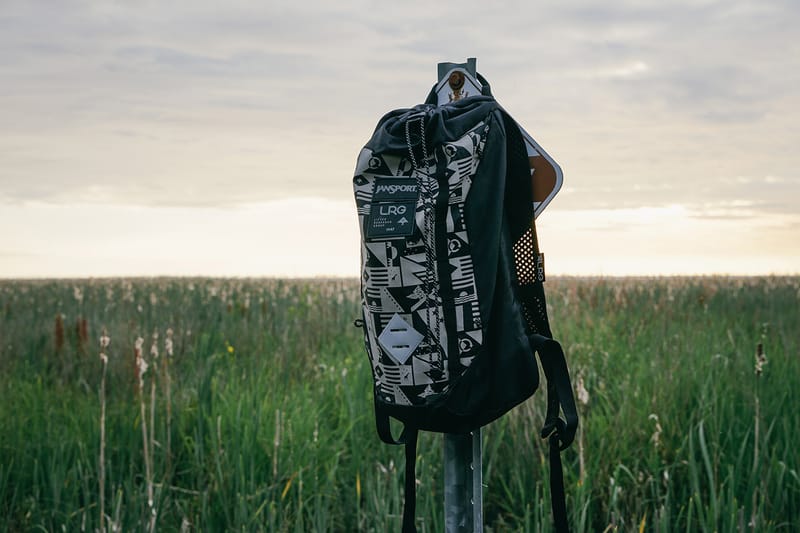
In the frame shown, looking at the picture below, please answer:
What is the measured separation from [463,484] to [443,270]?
2.15ft

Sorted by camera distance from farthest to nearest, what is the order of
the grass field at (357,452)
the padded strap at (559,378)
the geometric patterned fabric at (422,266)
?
1. the grass field at (357,452)
2. the padded strap at (559,378)
3. the geometric patterned fabric at (422,266)

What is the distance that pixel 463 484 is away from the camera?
2.00 meters

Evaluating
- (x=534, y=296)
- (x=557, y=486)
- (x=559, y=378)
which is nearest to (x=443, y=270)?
(x=534, y=296)

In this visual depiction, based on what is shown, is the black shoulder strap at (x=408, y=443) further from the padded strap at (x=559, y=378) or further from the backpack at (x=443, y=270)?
the padded strap at (x=559, y=378)

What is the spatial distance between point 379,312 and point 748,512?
255cm

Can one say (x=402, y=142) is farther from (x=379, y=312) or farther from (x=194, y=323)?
(x=194, y=323)

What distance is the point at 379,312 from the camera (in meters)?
1.93

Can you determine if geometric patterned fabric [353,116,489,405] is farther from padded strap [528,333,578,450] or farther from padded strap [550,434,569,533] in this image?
padded strap [550,434,569,533]

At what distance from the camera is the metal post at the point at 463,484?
1.99m

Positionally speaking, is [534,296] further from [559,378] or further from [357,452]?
[357,452]

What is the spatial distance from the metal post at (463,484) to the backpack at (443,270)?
10 centimetres

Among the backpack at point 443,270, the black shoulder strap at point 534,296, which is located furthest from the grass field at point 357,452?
the backpack at point 443,270

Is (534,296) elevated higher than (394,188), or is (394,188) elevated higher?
(394,188)

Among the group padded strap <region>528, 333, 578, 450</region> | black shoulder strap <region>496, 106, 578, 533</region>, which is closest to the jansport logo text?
black shoulder strap <region>496, 106, 578, 533</region>
